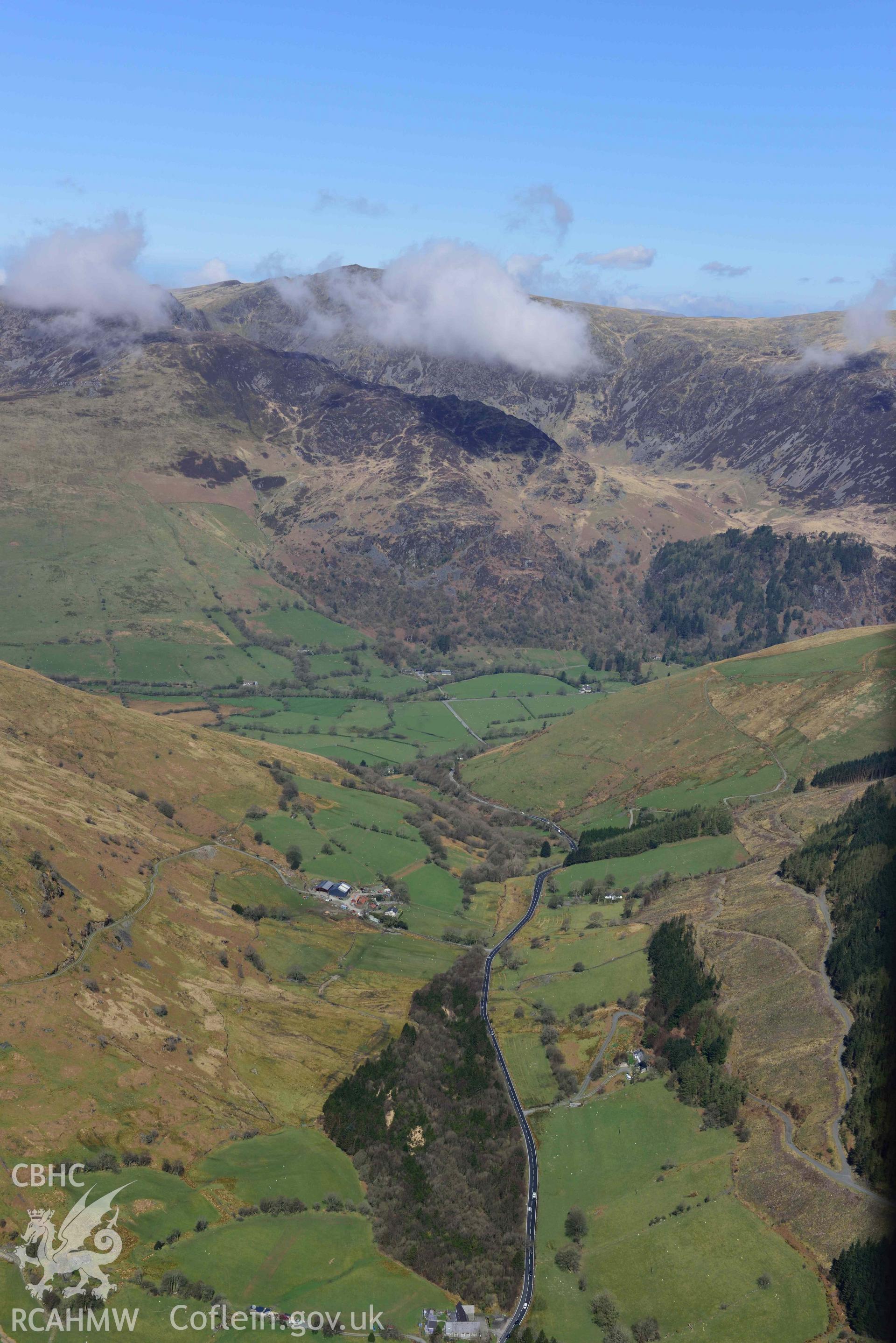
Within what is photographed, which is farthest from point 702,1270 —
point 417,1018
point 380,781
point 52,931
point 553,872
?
point 380,781

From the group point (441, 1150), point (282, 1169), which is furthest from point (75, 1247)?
point (441, 1150)

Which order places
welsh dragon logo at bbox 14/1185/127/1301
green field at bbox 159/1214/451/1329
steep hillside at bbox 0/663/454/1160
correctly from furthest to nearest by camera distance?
steep hillside at bbox 0/663/454/1160
green field at bbox 159/1214/451/1329
welsh dragon logo at bbox 14/1185/127/1301

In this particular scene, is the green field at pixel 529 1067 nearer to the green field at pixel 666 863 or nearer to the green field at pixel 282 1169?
the green field at pixel 282 1169

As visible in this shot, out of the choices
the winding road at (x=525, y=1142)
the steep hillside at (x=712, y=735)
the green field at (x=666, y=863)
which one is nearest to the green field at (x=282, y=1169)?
the winding road at (x=525, y=1142)

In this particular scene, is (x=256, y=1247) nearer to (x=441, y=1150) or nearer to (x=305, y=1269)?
(x=305, y=1269)

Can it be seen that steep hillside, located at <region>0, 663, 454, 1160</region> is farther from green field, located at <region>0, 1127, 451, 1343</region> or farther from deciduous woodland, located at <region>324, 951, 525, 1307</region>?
green field, located at <region>0, 1127, 451, 1343</region>

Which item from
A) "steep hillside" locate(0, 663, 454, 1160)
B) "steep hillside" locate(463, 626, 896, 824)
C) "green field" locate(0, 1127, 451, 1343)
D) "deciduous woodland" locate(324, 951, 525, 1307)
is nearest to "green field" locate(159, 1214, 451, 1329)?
"green field" locate(0, 1127, 451, 1343)

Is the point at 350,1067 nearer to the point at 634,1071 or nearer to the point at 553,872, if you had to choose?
the point at 634,1071
